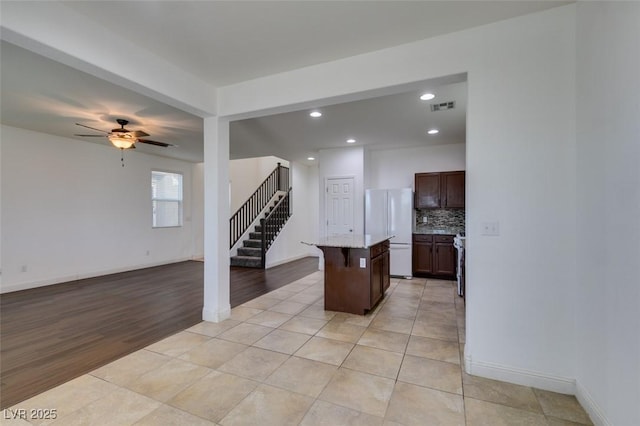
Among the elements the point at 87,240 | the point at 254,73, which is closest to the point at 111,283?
the point at 87,240

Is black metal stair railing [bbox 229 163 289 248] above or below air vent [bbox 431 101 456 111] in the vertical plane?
below

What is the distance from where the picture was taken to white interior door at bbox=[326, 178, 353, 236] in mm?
6512

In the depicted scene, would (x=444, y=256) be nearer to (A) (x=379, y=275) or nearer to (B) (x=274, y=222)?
(A) (x=379, y=275)

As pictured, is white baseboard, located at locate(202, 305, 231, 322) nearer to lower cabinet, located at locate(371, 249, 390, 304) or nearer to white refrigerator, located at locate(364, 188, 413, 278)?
lower cabinet, located at locate(371, 249, 390, 304)

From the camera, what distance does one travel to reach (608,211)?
1.73 m

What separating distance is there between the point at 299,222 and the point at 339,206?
240 cm

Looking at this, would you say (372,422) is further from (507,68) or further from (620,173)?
(507,68)

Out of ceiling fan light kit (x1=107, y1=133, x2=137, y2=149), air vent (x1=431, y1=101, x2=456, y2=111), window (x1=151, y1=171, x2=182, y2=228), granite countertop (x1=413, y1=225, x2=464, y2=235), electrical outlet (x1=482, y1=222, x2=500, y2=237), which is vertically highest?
air vent (x1=431, y1=101, x2=456, y2=111)

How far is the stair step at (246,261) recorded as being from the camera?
721 centimetres

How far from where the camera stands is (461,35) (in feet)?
7.99

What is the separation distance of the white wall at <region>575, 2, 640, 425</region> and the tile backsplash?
14.1 feet

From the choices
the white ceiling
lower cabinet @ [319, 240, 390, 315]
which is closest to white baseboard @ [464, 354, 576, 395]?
lower cabinet @ [319, 240, 390, 315]

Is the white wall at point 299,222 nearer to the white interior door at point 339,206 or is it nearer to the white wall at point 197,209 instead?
the white interior door at point 339,206

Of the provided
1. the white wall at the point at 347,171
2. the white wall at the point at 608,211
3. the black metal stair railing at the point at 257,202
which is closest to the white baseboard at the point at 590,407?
the white wall at the point at 608,211
